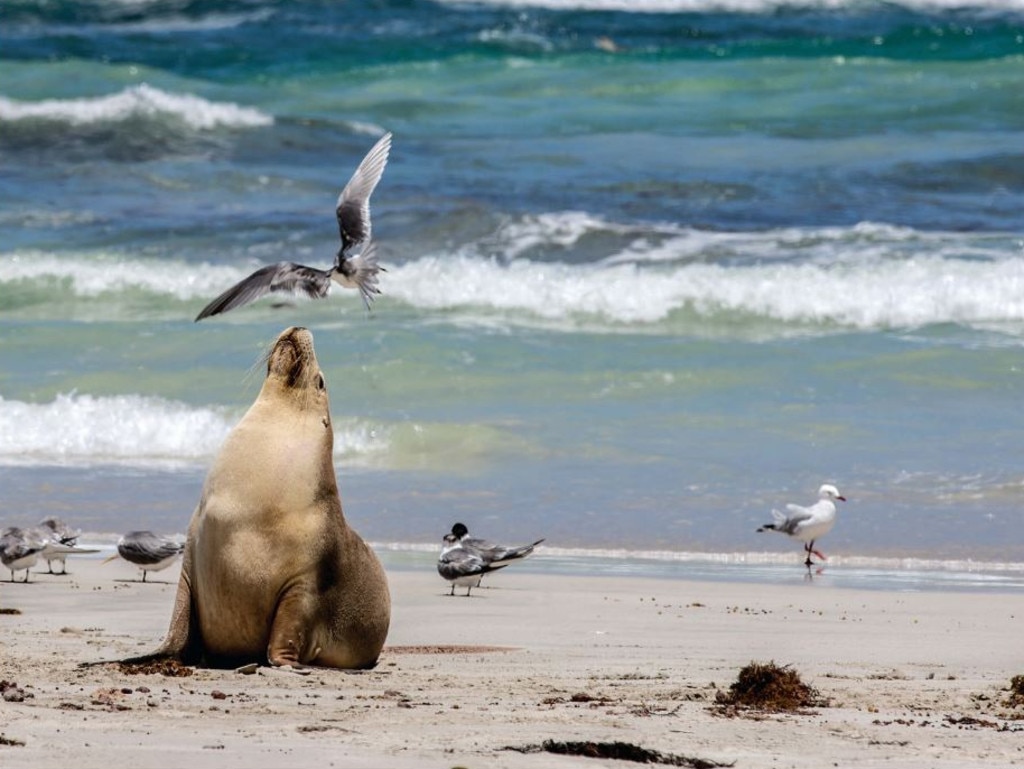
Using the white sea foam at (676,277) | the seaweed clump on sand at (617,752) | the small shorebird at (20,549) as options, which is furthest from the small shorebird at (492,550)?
the white sea foam at (676,277)

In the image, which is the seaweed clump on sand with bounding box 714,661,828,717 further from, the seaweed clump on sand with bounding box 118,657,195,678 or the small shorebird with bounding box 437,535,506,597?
the small shorebird with bounding box 437,535,506,597

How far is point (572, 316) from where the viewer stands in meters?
18.2

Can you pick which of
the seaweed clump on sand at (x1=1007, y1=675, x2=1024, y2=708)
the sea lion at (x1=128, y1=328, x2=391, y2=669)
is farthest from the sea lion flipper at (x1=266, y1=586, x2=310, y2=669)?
the seaweed clump on sand at (x1=1007, y1=675, x2=1024, y2=708)

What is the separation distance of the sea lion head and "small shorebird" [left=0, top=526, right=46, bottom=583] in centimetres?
292

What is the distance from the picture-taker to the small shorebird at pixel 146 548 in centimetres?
870

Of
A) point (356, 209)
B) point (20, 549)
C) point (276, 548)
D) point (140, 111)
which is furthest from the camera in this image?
point (140, 111)

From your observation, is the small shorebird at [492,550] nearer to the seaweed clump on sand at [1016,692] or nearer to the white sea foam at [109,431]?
the seaweed clump on sand at [1016,692]

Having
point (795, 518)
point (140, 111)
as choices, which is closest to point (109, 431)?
point (795, 518)

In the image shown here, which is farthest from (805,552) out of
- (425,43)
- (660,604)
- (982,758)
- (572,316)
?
(425,43)

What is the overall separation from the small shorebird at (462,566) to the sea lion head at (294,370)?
2.51 m

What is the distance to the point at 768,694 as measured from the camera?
551 centimetres

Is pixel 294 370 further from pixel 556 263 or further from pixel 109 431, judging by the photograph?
pixel 556 263

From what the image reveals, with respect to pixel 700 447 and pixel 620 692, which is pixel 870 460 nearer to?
pixel 700 447

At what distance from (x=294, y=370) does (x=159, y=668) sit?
102 cm
